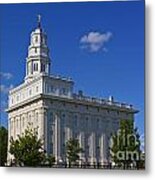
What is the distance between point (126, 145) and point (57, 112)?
49cm

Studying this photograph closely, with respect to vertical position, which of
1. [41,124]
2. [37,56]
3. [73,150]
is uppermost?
[37,56]

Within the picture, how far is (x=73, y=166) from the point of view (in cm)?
369

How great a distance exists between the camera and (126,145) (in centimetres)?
364

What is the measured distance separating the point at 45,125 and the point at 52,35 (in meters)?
0.58

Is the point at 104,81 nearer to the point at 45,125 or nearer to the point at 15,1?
the point at 45,125

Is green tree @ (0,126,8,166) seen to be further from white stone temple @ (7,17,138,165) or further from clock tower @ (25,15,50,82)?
clock tower @ (25,15,50,82)

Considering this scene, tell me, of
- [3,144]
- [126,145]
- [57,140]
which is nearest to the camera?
[126,145]

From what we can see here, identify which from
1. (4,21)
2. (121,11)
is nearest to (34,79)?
(4,21)

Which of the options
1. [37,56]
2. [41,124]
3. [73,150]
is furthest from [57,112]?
[37,56]

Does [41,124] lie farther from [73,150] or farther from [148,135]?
[148,135]

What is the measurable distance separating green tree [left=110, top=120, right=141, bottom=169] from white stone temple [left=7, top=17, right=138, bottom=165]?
0.04 m

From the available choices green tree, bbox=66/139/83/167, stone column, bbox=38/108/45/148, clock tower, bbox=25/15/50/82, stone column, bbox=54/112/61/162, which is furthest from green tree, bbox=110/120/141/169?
clock tower, bbox=25/15/50/82

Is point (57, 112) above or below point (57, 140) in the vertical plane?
above

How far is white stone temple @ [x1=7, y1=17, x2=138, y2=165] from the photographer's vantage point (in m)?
3.71
